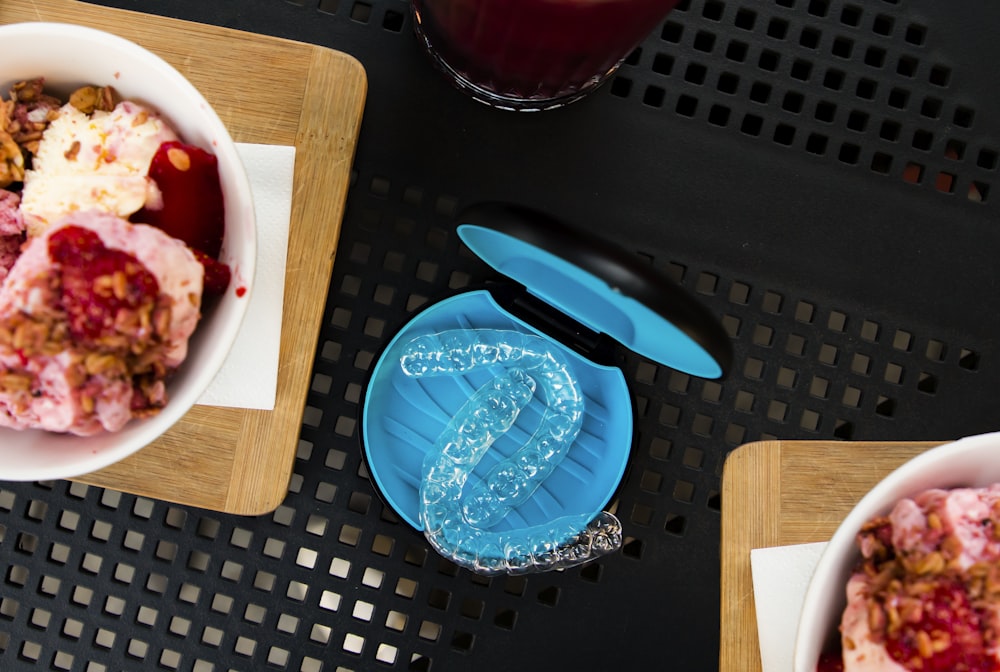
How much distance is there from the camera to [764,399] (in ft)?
2.71

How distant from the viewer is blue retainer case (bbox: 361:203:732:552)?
2.22 ft

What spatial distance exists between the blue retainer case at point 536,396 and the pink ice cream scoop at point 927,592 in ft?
0.59

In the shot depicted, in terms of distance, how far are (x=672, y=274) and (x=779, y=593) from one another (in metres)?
0.34

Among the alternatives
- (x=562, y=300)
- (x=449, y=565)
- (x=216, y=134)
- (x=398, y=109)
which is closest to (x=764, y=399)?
(x=562, y=300)

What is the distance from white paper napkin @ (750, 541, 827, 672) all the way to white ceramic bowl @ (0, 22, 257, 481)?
0.55 m

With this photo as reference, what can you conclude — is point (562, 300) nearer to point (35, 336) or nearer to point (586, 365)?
point (586, 365)

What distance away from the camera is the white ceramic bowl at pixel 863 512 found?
1.67ft

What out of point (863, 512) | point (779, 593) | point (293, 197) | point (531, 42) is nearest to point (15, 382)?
point (293, 197)

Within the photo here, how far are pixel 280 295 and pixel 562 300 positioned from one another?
279 millimetres

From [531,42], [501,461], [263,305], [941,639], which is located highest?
[531,42]

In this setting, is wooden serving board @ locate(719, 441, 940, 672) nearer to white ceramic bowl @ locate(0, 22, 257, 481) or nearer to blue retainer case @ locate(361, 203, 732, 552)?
blue retainer case @ locate(361, 203, 732, 552)

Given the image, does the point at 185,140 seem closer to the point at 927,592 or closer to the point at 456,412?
the point at 456,412

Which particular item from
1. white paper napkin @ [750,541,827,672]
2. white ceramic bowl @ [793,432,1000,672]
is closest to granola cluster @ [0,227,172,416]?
white ceramic bowl @ [793,432,1000,672]

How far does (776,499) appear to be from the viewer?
2.52ft
